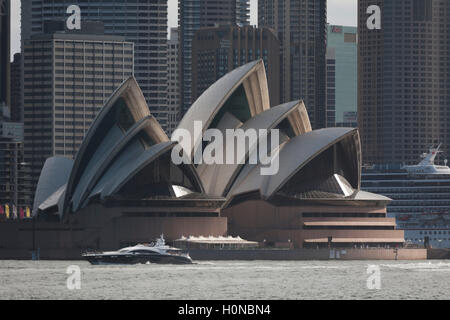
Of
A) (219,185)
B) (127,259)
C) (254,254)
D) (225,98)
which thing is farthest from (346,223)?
(127,259)

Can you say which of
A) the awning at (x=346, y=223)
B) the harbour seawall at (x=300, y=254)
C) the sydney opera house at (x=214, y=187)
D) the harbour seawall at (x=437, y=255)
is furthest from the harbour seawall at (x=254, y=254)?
the harbour seawall at (x=437, y=255)

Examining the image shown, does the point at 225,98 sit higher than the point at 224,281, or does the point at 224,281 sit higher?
the point at 225,98

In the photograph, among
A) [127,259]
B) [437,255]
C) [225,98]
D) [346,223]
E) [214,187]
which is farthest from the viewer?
[437,255]

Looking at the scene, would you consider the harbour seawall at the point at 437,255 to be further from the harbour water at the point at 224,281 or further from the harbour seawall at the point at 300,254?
the harbour water at the point at 224,281

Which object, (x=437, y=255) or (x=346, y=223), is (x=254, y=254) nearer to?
(x=346, y=223)
